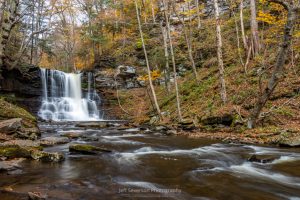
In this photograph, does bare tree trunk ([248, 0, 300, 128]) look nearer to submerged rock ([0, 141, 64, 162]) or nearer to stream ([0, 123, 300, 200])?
stream ([0, 123, 300, 200])

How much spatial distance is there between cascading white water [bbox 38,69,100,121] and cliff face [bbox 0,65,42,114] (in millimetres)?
573

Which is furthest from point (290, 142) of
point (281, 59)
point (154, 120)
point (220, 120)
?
point (154, 120)

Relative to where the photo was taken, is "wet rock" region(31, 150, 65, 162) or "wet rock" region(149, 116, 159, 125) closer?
"wet rock" region(31, 150, 65, 162)

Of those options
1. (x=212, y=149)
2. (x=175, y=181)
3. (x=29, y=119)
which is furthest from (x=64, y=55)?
(x=175, y=181)

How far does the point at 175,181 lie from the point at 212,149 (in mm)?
3675

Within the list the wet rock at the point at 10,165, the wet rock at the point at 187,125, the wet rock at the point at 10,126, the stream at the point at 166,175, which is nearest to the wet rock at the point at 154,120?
the wet rock at the point at 187,125

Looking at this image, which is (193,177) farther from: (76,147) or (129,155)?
(76,147)

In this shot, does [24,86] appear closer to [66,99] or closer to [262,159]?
[66,99]

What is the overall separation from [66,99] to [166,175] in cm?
2009

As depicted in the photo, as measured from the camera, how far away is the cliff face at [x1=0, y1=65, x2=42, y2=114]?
21.6m

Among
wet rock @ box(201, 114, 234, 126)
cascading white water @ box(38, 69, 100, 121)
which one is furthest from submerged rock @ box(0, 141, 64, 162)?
cascading white water @ box(38, 69, 100, 121)

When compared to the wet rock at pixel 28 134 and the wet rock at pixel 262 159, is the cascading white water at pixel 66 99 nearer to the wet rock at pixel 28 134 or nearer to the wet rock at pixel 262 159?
the wet rock at pixel 28 134

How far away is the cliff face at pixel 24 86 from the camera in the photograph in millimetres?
21625

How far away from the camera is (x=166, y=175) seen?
18.7ft
